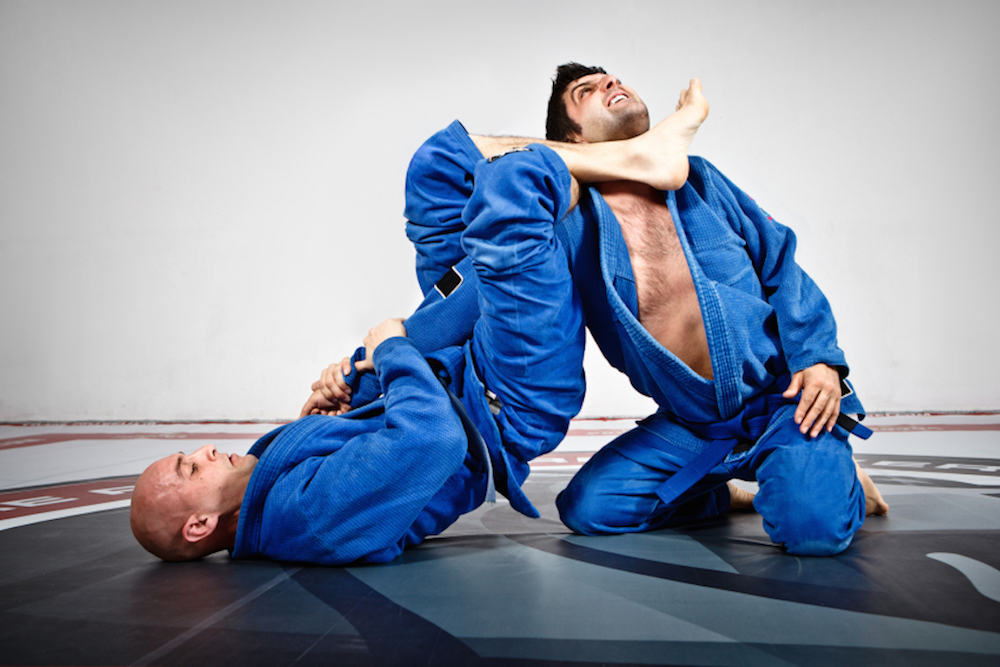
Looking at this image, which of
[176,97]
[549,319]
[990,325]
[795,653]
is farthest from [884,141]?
[176,97]

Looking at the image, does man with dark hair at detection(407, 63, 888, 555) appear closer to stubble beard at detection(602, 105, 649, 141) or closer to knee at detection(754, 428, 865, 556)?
knee at detection(754, 428, 865, 556)

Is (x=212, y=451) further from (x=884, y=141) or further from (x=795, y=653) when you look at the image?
(x=884, y=141)

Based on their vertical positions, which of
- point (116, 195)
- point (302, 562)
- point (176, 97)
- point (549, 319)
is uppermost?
point (176, 97)

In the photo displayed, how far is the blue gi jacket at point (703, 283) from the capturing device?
1394 millimetres

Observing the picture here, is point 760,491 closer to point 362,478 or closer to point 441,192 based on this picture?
point 362,478

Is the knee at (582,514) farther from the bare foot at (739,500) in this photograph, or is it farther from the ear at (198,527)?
the ear at (198,527)

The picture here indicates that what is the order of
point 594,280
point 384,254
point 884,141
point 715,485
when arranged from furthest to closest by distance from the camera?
1. point 384,254
2. point 884,141
3. point 715,485
4. point 594,280

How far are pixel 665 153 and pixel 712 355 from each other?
0.44 metres

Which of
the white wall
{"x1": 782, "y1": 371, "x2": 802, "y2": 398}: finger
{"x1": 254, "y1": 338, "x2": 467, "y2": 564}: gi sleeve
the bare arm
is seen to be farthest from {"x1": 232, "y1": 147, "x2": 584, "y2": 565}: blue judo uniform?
the white wall

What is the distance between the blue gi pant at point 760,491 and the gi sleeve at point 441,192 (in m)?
0.63

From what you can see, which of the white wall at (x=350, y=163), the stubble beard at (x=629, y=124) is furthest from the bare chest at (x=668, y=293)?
the white wall at (x=350, y=163)

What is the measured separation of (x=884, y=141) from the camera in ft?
14.8

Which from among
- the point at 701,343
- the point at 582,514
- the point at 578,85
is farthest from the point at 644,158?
the point at 582,514

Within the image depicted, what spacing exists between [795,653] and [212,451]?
45.1 inches
